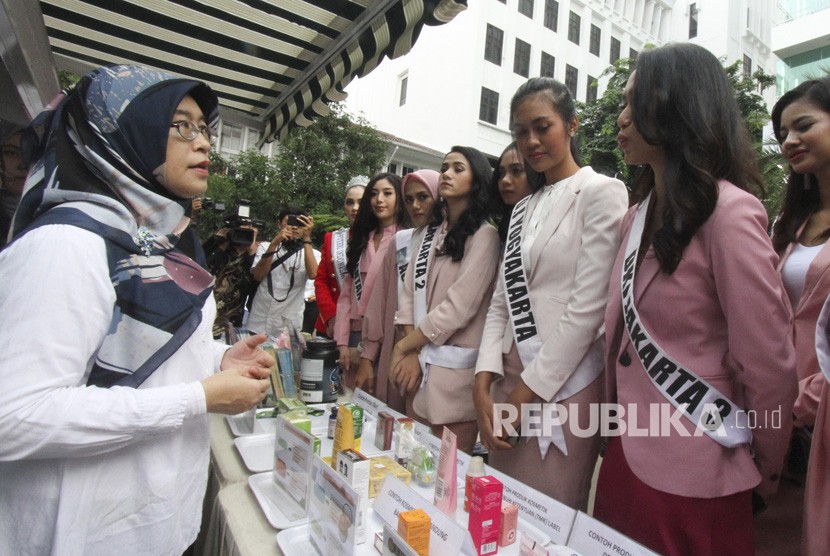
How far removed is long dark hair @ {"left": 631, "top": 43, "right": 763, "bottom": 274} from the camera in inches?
42.3

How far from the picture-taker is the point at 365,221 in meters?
2.88

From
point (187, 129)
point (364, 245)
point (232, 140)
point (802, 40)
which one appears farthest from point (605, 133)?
point (802, 40)

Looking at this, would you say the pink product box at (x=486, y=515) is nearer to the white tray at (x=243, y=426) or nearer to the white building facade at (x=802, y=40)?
the white tray at (x=243, y=426)

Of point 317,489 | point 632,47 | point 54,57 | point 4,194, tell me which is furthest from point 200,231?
point 632,47

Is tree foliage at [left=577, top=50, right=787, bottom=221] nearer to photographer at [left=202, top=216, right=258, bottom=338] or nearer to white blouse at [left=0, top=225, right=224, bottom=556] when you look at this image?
photographer at [left=202, top=216, right=258, bottom=338]

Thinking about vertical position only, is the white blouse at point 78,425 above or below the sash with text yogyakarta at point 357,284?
below

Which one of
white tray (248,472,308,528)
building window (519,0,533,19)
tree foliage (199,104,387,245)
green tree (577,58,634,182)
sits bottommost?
white tray (248,472,308,528)

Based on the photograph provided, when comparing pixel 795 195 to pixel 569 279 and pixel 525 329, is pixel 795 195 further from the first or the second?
pixel 525 329

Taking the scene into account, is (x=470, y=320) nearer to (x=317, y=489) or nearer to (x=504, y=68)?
(x=317, y=489)

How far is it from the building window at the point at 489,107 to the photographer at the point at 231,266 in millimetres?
16155

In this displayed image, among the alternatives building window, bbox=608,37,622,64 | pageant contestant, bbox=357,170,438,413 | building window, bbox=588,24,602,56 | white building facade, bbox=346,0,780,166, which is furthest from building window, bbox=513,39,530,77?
pageant contestant, bbox=357,170,438,413

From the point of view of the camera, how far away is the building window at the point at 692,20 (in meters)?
25.3

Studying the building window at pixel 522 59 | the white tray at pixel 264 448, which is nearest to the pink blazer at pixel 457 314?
the white tray at pixel 264 448

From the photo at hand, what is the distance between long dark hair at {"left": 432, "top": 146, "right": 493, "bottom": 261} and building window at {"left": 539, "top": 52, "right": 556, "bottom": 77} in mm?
20601
